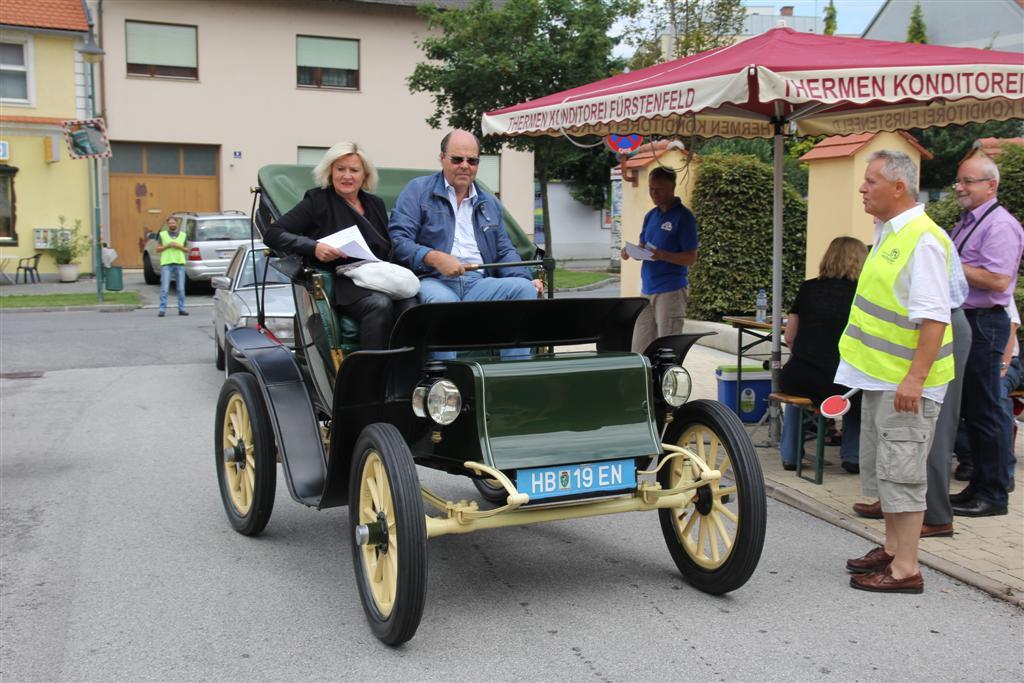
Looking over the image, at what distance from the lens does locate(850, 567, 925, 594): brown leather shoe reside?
480 centimetres

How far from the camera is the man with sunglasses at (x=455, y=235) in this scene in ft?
16.9

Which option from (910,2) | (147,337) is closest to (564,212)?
(910,2)

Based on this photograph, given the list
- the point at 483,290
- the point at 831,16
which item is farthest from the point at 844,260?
the point at 831,16

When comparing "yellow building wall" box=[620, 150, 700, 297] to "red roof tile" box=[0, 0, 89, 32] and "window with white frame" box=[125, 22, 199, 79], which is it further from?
"red roof tile" box=[0, 0, 89, 32]

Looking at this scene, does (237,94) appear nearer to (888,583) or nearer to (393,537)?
(393,537)

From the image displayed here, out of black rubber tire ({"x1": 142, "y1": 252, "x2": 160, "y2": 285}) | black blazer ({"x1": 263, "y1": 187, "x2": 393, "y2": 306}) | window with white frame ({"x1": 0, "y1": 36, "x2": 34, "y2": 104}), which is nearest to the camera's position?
black blazer ({"x1": 263, "y1": 187, "x2": 393, "y2": 306})

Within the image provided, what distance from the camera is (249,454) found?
5742mm

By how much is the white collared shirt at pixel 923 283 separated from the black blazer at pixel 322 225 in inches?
99.9

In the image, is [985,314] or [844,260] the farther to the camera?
[844,260]

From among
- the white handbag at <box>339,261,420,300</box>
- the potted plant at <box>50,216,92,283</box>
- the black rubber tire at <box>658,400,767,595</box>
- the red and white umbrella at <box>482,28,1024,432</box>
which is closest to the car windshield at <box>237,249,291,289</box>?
the red and white umbrella at <box>482,28,1024,432</box>

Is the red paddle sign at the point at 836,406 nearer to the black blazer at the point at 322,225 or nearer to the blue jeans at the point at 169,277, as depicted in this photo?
the black blazer at the point at 322,225

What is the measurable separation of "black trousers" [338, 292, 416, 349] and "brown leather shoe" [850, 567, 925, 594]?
2538 millimetres

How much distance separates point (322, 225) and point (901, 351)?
9.83ft

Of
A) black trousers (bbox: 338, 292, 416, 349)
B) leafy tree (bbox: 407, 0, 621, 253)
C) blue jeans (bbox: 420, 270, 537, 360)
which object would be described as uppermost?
leafy tree (bbox: 407, 0, 621, 253)
